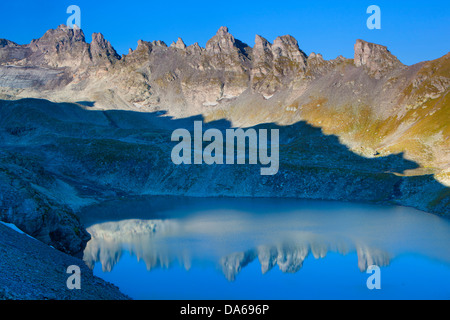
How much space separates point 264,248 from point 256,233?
7762mm

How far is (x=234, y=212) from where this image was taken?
70.7 metres

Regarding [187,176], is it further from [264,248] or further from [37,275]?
[37,275]

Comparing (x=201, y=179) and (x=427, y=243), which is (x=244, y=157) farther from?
(x=427, y=243)

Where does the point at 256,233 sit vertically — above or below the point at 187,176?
below

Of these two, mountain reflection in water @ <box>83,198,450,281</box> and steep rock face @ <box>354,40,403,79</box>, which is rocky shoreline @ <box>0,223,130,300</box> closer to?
mountain reflection in water @ <box>83,198,450,281</box>

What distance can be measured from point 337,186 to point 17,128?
4328 inches

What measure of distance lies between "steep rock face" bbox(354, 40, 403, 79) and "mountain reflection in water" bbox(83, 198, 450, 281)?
373 ft

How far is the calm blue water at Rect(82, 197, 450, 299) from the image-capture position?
33.8 meters

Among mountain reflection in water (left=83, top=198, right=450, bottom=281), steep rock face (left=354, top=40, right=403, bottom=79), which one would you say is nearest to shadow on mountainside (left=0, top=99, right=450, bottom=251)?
mountain reflection in water (left=83, top=198, right=450, bottom=281)

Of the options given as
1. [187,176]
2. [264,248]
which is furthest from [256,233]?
[187,176]

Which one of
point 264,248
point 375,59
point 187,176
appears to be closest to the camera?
point 264,248

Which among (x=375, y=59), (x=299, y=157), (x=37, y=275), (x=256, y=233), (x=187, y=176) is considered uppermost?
(x=375, y=59)

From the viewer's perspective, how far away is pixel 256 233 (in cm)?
5400

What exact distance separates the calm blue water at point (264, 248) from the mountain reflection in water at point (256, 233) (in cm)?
12
